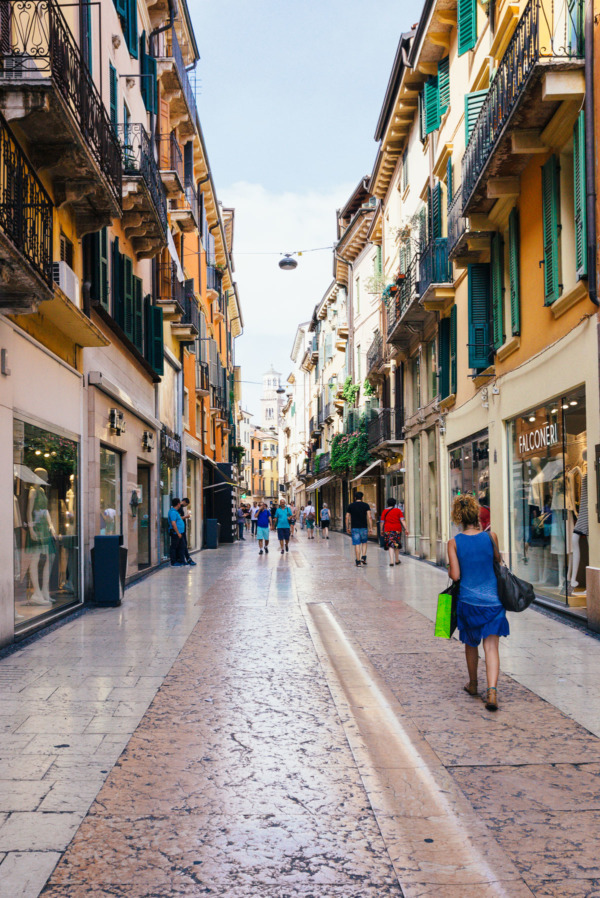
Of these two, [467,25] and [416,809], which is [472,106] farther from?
[416,809]

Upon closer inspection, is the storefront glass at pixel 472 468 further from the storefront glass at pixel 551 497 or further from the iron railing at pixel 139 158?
the iron railing at pixel 139 158

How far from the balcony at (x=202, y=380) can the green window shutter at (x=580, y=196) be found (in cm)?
2177

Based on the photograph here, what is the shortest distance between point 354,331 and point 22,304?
35552mm

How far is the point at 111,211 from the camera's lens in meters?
13.2

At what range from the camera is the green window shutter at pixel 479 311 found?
54.1 feet

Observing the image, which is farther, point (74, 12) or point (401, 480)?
point (401, 480)

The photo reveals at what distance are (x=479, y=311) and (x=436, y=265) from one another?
4053 mm

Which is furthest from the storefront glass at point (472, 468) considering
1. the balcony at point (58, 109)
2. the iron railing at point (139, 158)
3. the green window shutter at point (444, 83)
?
the green window shutter at point (444, 83)

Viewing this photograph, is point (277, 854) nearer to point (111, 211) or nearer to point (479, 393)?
point (111, 211)

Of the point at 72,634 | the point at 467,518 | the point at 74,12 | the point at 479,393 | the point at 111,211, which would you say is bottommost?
the point at 72,634

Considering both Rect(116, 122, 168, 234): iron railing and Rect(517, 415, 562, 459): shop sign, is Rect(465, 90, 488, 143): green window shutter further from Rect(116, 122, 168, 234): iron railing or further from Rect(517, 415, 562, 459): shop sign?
Rect(116, 122, 168, 234): iron railing

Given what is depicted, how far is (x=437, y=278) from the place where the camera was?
20172 mm

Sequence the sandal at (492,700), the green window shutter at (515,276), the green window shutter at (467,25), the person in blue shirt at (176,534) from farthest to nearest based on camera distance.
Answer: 1. the person in blue shirt at (176,534)
2. the green window shutter at (467,25)
3. the green window shutter at (515,276)
4. the sandal at (492,700)

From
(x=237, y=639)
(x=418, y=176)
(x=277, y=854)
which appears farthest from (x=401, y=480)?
(x=277, y=854)
